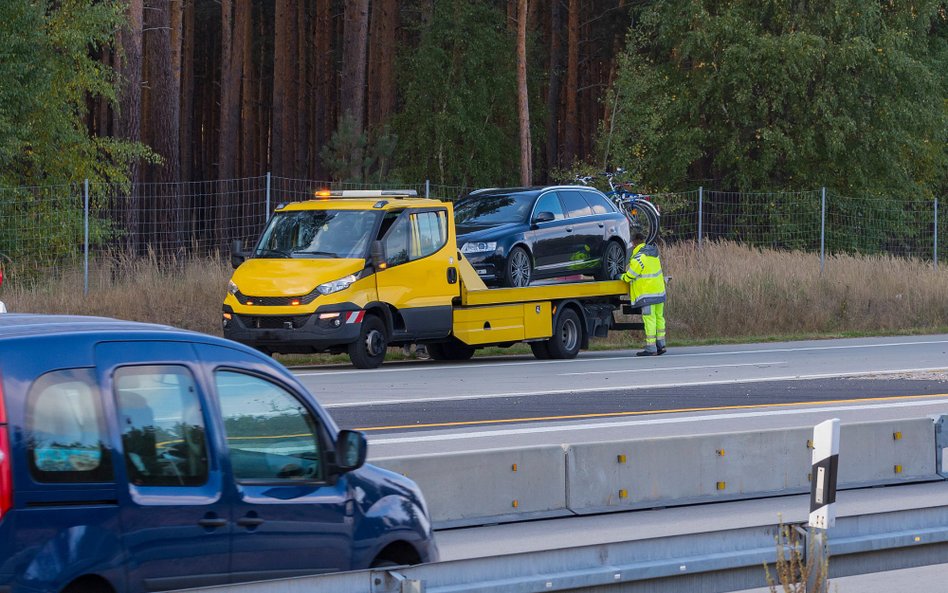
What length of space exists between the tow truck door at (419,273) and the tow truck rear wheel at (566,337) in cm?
229

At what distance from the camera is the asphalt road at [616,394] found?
45.8ft

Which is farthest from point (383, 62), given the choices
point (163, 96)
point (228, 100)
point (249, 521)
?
point (249, 521)

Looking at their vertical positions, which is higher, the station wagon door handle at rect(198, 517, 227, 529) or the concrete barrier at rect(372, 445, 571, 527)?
the station wagon door handle at rect(198, 517, 227, 529)

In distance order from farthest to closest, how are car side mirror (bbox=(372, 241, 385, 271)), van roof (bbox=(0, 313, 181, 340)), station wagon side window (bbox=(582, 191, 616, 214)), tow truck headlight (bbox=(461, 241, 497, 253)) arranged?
1. station wagon side window (bbox=(582, 191, 616, 214))
2. tow truck headlight (bbox=(461, 241, 497, 253))
3. car side mirror (bbox=(372, 241, 385, 271))
4. van roof (bbox=(0, 313, 181, 340))

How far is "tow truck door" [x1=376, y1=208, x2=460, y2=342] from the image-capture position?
1961 cm

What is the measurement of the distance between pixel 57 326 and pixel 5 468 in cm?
66

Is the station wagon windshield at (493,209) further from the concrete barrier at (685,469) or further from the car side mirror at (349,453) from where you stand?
the car side mirror at (349,453)

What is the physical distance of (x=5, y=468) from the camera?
4.95 m

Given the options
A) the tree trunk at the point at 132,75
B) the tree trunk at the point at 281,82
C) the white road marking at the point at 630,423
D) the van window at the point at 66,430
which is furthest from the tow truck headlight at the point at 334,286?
the tree trunk at the point at 281,82

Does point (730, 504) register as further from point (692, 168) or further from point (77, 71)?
point (692, 168)

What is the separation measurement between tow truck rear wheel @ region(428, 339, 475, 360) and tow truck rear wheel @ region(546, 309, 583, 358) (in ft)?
3.94

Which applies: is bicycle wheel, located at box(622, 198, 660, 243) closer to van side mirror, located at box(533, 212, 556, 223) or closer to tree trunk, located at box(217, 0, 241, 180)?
van side mirror, located at box(533, 212, 556, 223)

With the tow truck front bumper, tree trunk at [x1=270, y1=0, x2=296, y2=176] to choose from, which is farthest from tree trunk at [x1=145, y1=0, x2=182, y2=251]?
tree trunk at [x1=270, y1=0, x2=296, y2=176]

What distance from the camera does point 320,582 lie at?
198 inches
